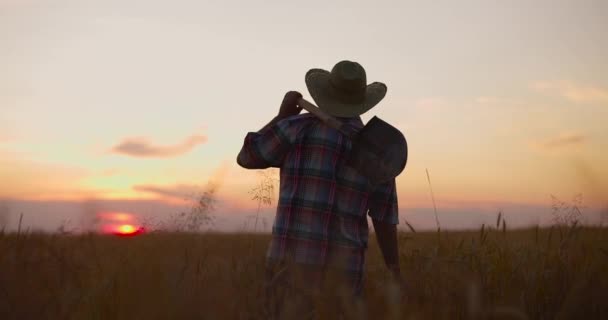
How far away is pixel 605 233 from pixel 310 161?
126 inches

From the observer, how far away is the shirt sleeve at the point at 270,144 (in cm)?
355

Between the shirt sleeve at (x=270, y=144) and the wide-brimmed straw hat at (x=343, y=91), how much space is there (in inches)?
13.2

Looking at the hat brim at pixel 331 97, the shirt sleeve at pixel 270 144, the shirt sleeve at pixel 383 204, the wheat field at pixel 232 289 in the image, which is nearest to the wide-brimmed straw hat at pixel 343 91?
the hat brim at pixel 331 97

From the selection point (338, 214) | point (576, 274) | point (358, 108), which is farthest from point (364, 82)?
point (576, 274)

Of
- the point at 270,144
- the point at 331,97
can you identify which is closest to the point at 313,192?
the point at 270,144

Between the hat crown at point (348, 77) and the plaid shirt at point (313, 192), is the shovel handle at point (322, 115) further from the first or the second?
the hat crown at point (348, 77)

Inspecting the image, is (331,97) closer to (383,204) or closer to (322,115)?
(322,115)

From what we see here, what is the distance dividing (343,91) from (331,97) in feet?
0.30

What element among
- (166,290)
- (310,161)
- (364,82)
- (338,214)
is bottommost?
(166,290)

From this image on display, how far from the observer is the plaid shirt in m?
3.46

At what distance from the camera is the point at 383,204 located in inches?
148

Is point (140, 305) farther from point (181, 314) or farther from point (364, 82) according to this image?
point (364, 82)

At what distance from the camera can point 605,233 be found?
512 cm

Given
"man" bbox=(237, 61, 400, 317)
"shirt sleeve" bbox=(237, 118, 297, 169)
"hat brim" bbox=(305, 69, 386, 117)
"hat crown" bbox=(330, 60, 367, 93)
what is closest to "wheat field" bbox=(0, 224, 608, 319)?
"man" bbox=(237, 61, 400, 317)
